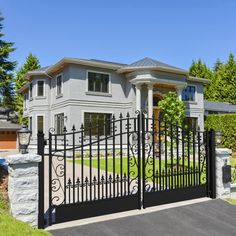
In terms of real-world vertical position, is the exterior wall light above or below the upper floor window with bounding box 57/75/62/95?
below

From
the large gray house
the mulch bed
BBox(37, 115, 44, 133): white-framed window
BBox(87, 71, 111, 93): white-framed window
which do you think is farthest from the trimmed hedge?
the mulch bed

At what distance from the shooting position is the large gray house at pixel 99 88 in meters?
19.2

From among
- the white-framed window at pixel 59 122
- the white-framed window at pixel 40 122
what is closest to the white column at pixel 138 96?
the white-framed window at pixel 59 122

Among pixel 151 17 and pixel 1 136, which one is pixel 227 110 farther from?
pixel 1 136

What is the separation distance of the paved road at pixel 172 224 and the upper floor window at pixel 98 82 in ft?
47.6

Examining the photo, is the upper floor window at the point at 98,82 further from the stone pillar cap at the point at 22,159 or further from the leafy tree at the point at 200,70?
the leafy tree at the point at 200,70

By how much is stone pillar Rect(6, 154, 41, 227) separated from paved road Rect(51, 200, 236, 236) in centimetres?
62

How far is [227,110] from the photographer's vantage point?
3338 cm

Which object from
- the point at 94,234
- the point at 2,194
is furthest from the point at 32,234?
the point at 2,194

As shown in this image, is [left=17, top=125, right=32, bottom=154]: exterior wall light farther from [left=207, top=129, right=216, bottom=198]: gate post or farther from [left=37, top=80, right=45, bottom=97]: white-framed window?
[left=37, top=80, right=45, bottom=97]: white-framed window

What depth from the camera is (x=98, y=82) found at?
795 inches

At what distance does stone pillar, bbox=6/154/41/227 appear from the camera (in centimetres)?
496

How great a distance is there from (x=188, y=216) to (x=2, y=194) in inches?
166

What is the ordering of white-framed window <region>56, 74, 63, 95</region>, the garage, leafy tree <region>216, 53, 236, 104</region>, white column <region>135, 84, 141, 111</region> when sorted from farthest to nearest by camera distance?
leafy tree <region>216, 53, 236, 104</region>, the garage, white-framed window <region>56, 74, 63, 95</region>, white column <region>135, 84, 141, 111</region>
